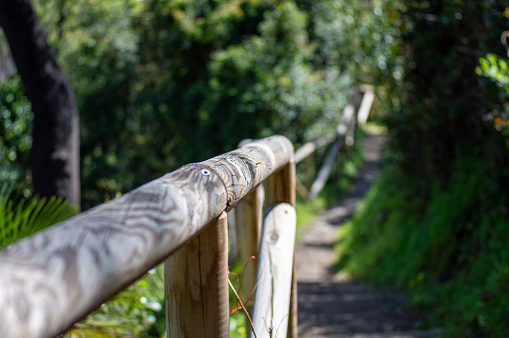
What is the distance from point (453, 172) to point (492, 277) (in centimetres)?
183

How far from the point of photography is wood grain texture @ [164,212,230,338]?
116 cm

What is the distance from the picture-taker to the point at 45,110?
5.04 m

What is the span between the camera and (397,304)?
4891mm

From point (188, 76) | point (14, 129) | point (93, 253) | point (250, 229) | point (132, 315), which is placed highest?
point (93, 253)

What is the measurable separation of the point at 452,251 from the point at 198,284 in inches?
165

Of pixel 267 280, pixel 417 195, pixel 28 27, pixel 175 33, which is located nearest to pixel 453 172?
pixel 417 195

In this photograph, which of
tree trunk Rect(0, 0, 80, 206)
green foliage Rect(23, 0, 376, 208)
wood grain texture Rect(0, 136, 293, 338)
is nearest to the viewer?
wood grain texture Rect(0, 136, 293, 338)

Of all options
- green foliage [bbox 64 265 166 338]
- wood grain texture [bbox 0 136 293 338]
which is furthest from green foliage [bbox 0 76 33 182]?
wood grain texture [bbox 0 136 293 338]

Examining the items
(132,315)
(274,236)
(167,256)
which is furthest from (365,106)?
Answer: (167,256)

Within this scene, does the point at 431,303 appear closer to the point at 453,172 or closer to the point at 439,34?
the point at 453,172

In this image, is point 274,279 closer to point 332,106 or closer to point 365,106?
point 365,106

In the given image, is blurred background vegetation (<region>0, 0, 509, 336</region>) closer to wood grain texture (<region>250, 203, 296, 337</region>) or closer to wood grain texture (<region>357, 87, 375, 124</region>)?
Result: wood grain texture (<region>357, 87, 375, 124</region>)

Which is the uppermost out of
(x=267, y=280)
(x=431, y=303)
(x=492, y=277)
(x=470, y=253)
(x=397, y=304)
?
(x=267, y=280)

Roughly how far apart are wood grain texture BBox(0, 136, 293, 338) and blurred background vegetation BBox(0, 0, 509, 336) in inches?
77.5
